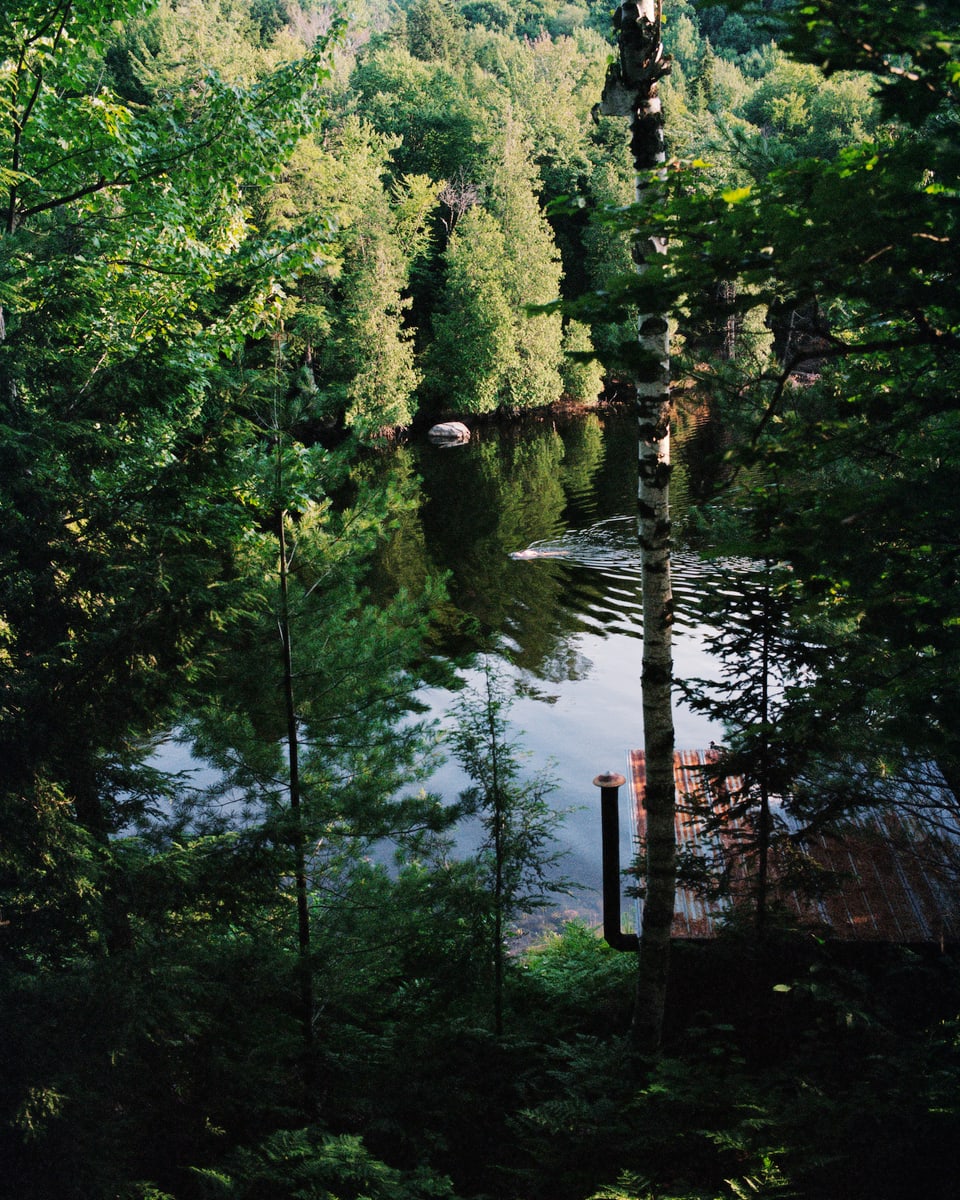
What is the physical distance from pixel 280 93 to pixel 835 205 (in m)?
7.06

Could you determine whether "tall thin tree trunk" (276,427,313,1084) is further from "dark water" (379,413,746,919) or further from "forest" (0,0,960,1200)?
"dark water" (379,413,746,919)

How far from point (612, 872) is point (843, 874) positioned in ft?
7.71

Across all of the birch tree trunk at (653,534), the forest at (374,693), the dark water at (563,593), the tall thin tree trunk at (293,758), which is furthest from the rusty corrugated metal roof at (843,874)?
the tall thin tree trunk at (293,758)

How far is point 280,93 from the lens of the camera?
25.5 feet

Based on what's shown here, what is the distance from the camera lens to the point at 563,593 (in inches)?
696

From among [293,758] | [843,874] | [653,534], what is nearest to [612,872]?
[843,874]

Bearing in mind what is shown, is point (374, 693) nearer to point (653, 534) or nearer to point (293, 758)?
point (293, 758)

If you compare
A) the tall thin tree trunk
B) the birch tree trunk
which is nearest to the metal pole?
the birch tree trunk

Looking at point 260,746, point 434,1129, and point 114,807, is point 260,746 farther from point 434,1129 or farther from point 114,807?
point 434,1129

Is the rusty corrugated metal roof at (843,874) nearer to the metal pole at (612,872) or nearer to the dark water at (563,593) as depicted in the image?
the metal pole at (612,872)

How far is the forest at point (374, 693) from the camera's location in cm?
273

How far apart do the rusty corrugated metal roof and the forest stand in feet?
0.79

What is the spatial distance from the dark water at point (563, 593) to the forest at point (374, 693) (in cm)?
137

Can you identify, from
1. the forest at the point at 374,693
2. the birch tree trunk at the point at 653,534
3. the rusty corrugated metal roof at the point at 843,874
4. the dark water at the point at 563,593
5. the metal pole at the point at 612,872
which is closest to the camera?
the forest at the point at 374,693
